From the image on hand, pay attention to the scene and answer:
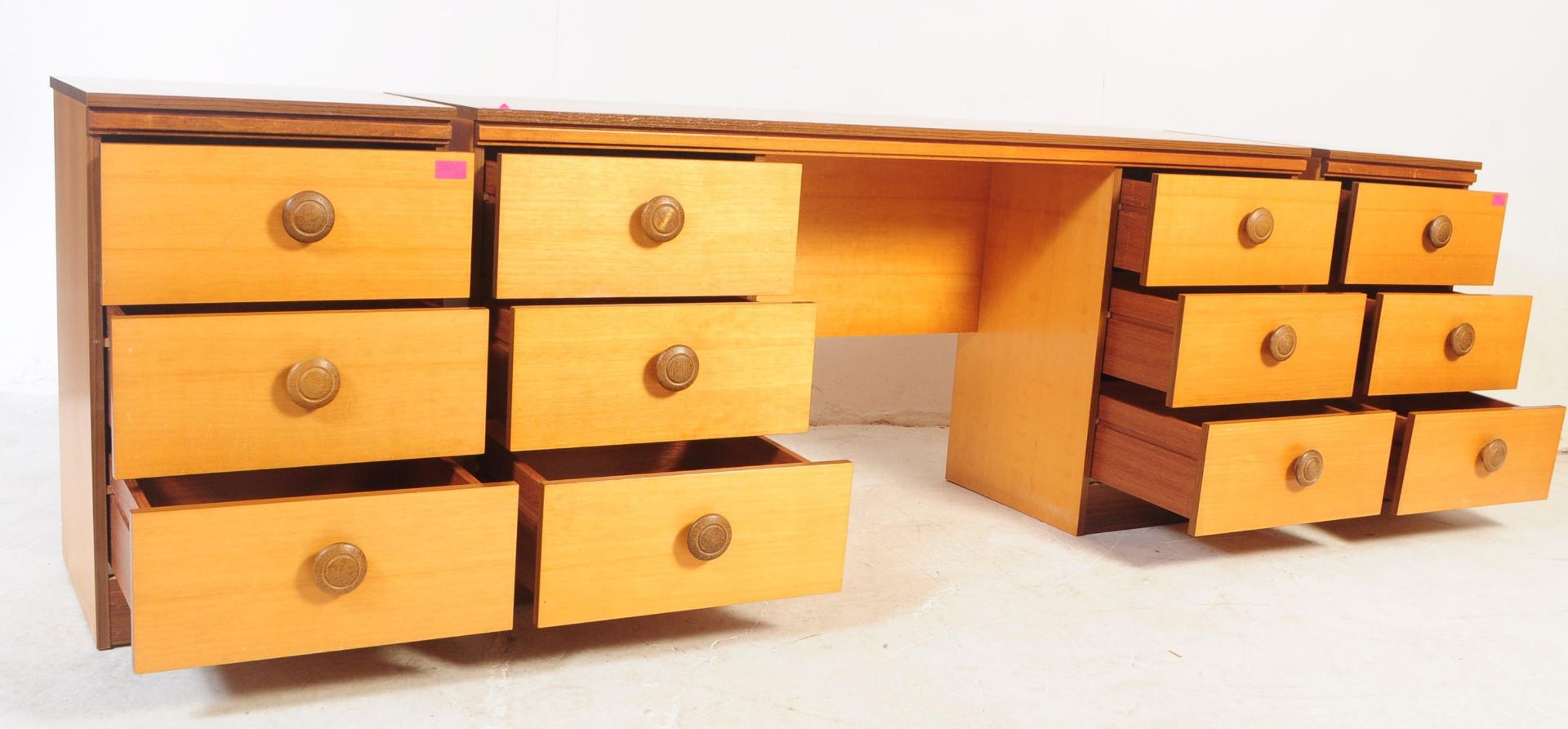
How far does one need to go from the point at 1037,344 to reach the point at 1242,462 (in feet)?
1.24

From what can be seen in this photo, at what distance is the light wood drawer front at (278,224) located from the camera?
1.16 metres

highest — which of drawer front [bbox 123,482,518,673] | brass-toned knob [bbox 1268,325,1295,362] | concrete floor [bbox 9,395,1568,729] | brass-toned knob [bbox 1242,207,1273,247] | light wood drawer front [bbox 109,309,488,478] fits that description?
brass-toned knob [bbox 1242,207,1273,247]

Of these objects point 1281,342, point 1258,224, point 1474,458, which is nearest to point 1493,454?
point 1474,458

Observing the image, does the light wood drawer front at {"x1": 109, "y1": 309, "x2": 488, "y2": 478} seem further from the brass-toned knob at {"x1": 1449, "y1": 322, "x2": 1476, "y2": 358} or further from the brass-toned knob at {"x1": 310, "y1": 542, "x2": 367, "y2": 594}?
the brass-toned knob at {"x1": 1449, "y1": 322, "x2": 1476, "y2": 358}

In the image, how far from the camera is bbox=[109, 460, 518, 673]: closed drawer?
116 cm

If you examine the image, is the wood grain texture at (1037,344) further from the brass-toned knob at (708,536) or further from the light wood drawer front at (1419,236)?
the brass-toned knob at (708,536)

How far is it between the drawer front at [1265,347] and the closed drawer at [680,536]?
0.59 metres

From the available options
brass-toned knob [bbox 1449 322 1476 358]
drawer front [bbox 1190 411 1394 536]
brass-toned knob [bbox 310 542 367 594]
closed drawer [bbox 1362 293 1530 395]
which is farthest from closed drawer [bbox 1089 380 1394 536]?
brass-toned knob [bbox 310 542 367 594]

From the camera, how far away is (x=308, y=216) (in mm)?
1219

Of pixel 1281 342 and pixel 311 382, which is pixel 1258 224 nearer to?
pixel 1281 342

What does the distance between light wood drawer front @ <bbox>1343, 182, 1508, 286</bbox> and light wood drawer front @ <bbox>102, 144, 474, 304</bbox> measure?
4.35 feet

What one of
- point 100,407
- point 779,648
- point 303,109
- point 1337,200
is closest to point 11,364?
point 100,407

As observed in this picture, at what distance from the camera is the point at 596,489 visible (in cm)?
134

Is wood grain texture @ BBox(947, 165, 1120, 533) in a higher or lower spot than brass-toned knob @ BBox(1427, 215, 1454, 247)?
lower
